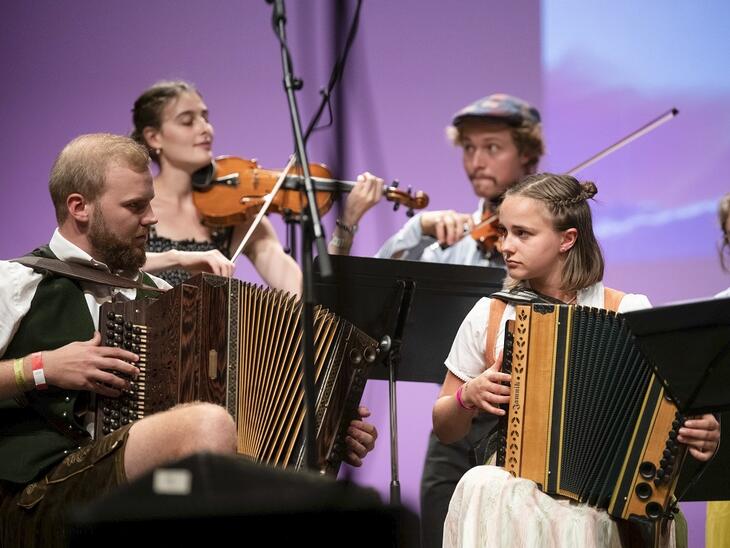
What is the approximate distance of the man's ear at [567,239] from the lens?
2.89m

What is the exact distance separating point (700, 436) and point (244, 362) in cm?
110

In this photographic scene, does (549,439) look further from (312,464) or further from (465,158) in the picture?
(465,158)

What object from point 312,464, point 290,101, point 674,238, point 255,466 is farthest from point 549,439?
point 674,238

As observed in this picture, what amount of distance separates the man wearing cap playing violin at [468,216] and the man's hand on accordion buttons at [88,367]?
A: 1312 mm

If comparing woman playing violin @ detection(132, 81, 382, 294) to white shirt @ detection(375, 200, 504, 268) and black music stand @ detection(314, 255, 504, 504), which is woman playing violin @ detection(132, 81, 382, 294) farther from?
black music stand @ detection(314, 255, 504, 504)

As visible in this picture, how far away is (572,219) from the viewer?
9.51ft

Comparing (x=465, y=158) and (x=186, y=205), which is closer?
(x=186, y=205)

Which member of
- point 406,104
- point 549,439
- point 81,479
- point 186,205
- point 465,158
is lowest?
point 81,479

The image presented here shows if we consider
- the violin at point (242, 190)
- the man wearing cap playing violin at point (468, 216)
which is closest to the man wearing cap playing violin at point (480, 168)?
the man wearing cap playing violin at point (468, 216)

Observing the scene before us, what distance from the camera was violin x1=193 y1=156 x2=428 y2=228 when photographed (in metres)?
3.72

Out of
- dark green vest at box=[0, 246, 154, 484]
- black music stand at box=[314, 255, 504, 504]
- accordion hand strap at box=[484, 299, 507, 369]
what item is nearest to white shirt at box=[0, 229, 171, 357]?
dark green vest at box=[0, 246, 154, 484]

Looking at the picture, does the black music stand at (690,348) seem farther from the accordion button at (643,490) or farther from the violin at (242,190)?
the violin at (242,190)

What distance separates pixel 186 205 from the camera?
3754mm

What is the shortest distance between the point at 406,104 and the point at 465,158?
26.8 inches
